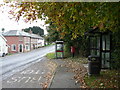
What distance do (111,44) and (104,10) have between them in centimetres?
744

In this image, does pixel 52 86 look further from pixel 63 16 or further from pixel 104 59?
pixel 104 59

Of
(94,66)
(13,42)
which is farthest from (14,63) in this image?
(13,42)

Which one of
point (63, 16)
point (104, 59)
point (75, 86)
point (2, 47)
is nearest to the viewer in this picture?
point (63, 16)

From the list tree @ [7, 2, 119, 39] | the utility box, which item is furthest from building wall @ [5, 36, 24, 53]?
tree @ [7, 2, 119, 39]

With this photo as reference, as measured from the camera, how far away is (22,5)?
7.08m

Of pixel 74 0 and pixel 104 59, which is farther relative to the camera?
pixel 104 59

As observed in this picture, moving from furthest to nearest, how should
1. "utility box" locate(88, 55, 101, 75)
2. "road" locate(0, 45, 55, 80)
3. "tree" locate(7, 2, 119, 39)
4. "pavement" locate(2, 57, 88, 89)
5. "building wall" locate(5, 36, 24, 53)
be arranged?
"building wall" locate(5, 36, 24, 53)
"road" locate(0, 45, 55, 80)
"utility box" locate(88, 55, 101, 75)
"pavement" locate(2, 57, 88, 89)
"tree" locate(7, 2, 119, 39)

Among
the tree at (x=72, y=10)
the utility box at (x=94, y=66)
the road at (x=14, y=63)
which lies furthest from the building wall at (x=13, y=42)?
the tree at (x=72, y=10)

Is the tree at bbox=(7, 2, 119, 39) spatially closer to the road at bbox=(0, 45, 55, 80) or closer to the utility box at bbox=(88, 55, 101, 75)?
the utility box at bbox=(88, 55, 101, 75)

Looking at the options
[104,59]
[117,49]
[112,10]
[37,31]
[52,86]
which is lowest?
[52,86]

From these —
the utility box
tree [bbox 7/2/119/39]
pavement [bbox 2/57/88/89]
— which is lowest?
pavement [bbox 2/57/88/89]

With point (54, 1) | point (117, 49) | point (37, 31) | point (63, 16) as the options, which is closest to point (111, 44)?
point (117, 49)

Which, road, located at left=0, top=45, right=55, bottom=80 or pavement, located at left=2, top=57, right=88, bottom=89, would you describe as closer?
pavement, located at left=2, top=57, right=88, bottom=89

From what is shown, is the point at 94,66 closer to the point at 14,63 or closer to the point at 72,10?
the point at 72,10
